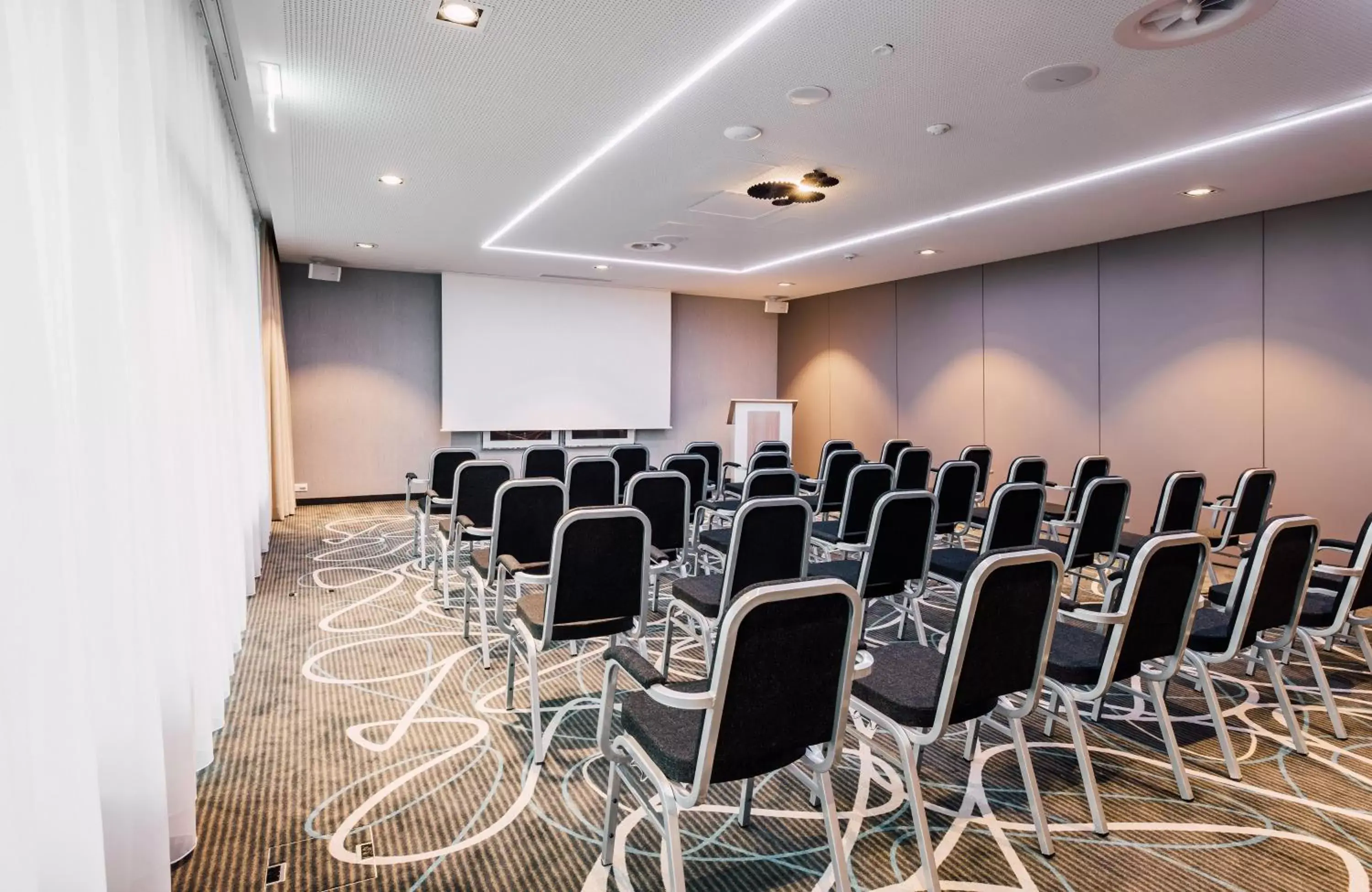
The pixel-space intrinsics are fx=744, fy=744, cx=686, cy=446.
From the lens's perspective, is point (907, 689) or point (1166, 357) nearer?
point (907, 689)

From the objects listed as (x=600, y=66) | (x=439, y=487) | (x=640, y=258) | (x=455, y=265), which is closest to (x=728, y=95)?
(x=600, y=66)

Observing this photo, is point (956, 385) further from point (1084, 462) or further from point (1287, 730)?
point (1287, 730)

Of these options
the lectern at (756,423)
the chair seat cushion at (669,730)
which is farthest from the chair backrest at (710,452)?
the chair seat cushion at (669,730)

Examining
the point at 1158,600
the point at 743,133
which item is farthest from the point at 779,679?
the point at 743,133

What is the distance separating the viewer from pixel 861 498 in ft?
16.5

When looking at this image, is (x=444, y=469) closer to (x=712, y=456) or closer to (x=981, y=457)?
(x=712, y=456)

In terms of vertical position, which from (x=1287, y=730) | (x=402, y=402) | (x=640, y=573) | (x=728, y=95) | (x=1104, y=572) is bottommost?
(x=1287, y=730)

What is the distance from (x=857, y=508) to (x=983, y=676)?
9.01 feet

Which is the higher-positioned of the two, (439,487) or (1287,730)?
(439,487)

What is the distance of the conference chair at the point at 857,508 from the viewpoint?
489 cm

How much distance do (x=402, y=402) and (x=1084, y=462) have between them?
334 inches

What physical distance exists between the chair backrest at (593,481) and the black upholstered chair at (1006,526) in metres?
2.26

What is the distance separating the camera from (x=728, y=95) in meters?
4.02

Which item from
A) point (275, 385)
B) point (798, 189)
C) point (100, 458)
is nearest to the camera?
point (100, 458)
